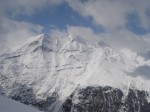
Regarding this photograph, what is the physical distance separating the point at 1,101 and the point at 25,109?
139 inches

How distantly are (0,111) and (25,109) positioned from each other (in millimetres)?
7465

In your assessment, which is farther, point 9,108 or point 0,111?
point 9,108

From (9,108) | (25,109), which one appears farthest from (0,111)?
(25,109)

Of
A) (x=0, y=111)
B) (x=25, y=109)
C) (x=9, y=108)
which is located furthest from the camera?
(x=25, y=109)

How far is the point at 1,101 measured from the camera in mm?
52688

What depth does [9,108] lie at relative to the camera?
50.4 meters

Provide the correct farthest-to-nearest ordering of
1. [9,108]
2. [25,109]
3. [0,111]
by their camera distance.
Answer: [25,109] → [9,108] → [0,111]

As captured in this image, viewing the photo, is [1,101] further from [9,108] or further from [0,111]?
[0,111]

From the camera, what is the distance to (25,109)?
53.8 meters

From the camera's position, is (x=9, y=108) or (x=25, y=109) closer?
(x=9, y=108)

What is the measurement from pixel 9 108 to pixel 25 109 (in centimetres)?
386

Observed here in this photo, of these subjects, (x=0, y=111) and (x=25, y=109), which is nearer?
(x=0, y=111)

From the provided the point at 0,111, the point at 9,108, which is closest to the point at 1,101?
the point at 9,108

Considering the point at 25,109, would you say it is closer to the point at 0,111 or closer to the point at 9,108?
the point at 9,108
